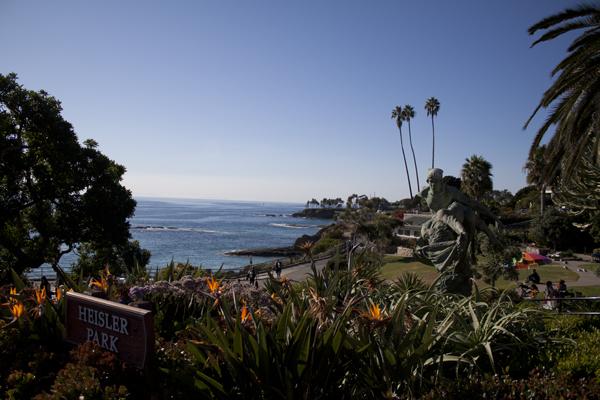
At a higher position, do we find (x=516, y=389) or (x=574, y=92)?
(x=574, y=92)

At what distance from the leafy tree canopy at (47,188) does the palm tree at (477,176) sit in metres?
43.3

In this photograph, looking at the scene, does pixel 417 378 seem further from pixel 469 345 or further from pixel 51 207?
pixel 51 207

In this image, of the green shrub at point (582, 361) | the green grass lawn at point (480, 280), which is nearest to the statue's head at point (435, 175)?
the green shrub at point (582, 361)

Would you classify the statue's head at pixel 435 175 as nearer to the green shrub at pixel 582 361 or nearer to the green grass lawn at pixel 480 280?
the green shrub at pixel 582 361

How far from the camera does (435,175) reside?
739 cm

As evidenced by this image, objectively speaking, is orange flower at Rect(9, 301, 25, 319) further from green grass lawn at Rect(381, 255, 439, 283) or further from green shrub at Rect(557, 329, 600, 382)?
green grass lawn at Rect(381, 255, 439, 283)

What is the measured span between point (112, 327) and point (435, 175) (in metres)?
5.58

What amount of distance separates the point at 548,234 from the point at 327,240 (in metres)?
25.3

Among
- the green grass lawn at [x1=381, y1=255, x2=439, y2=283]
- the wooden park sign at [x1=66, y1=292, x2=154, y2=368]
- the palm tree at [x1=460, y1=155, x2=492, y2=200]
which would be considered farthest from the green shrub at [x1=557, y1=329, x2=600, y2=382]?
the palm tree at [x1=460, y1=155, x2=492, y2=200]

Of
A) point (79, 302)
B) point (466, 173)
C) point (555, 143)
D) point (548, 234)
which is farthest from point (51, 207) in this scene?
point (466, 173)

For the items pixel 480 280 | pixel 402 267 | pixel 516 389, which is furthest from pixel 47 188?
pixel 402 267

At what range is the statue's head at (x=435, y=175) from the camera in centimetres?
738

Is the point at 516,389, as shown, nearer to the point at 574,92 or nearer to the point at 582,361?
the point at 582,361

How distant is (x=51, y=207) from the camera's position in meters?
17.1
